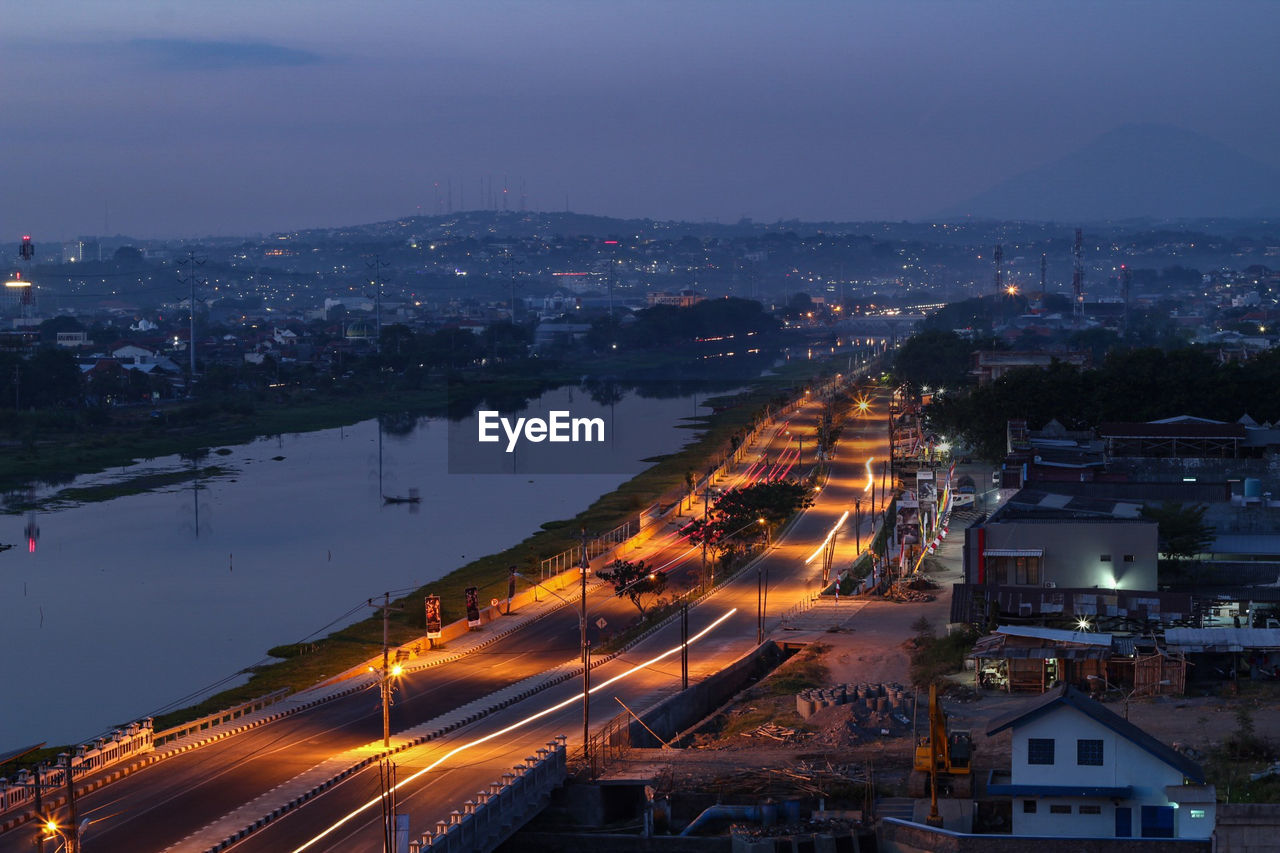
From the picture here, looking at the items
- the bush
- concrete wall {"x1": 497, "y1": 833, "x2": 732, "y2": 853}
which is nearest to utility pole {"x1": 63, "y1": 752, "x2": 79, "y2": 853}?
concrete wall {"x1": 497, "y1": 833, "x2": 732, "y2": 853}

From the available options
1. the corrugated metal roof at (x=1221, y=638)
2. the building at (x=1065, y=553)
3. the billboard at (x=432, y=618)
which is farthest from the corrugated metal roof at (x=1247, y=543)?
the billboard at (x=432, y=618)

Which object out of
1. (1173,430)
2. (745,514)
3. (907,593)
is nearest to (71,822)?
(907,593)

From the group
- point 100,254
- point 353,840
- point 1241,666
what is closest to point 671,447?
point 1241,666

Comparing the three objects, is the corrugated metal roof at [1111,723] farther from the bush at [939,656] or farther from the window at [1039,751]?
the bush at [939,656]

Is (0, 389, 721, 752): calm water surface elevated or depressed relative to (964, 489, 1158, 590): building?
depressed

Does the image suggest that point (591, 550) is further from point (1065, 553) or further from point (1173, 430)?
point (1173, 430)

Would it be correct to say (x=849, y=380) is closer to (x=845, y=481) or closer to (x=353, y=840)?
(x=845, y=481)

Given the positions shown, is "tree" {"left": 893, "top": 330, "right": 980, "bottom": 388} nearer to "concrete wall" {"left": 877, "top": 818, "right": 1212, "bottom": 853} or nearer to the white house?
the white house
